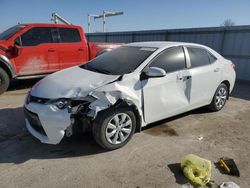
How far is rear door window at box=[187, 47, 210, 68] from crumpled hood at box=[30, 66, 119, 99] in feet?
5.73

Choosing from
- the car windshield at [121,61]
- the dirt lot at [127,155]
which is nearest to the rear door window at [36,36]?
the dirt lot at [127,155]

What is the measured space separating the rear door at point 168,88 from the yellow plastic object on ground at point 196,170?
99 cm

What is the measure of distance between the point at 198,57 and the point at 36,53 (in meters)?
4.48

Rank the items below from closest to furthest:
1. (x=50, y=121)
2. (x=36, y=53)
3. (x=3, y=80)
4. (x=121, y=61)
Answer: (x=50, y=121) < (x=121, y=61) < (x=3, y=80) < (x=36, y=53)

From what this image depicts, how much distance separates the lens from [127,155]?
3.27m

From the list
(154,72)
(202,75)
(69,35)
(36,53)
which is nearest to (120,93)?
(154,72)

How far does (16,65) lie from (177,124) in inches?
A: 183

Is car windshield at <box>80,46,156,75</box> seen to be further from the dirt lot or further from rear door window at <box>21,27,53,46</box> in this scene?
rear door window at <box>21,27,53,46</box>

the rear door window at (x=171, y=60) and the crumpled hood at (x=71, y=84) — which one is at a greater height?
the rear door window at (x=171, y=60)

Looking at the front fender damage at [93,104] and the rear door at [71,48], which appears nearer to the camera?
the front fender damage at [93,104]

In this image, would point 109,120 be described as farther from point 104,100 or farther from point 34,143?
point 34,143

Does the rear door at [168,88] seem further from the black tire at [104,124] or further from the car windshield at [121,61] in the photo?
the black tire at [104,124]

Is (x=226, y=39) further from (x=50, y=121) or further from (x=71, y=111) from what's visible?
(x=50, y=121)

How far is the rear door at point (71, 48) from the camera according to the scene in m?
7.00
